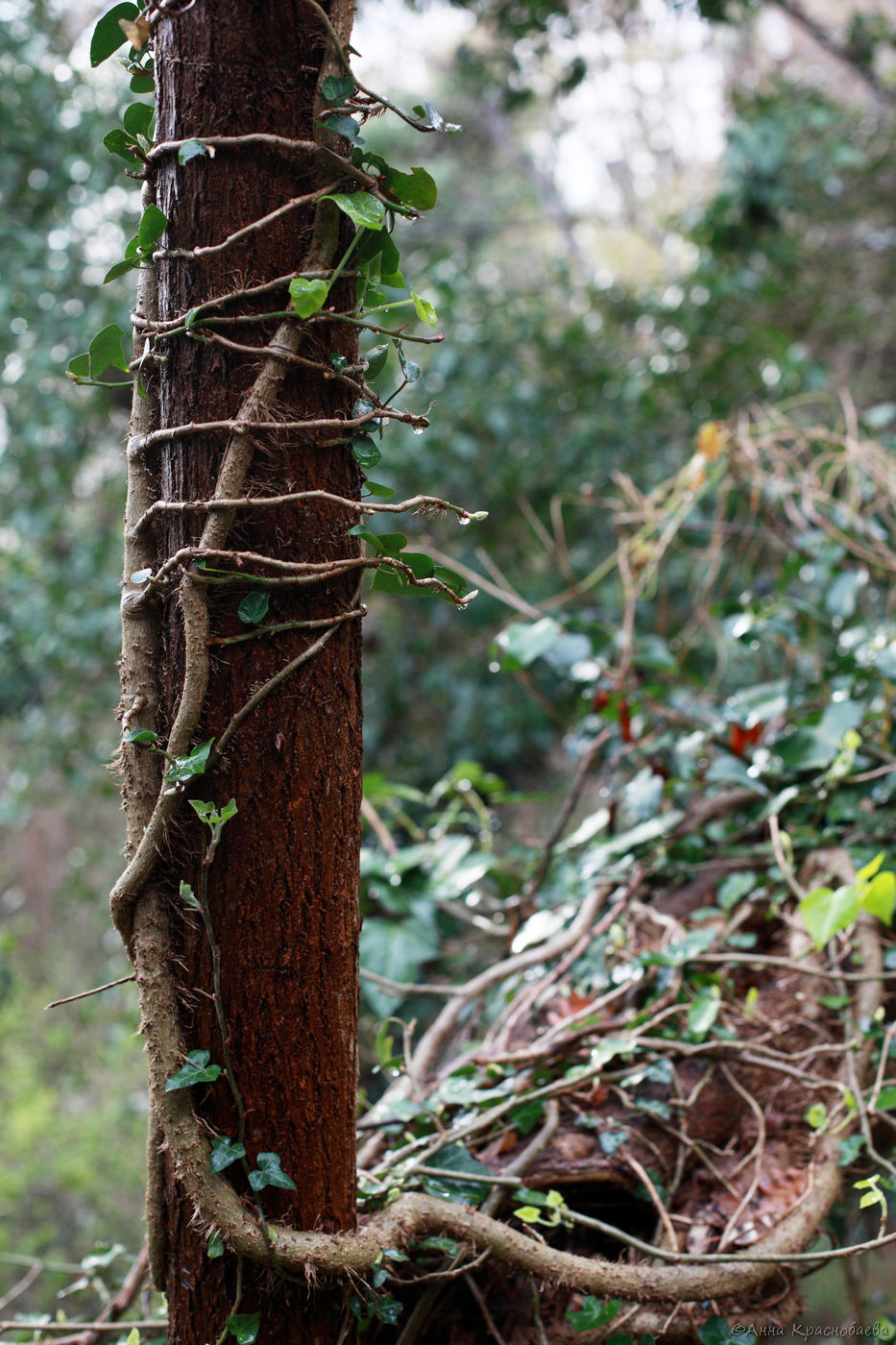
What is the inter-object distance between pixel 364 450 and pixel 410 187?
177mm

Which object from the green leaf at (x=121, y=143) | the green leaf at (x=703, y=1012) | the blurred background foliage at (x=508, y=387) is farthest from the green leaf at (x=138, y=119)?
the blurred background foliage at (x=508, y=387)

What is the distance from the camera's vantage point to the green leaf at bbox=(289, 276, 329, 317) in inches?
22.5

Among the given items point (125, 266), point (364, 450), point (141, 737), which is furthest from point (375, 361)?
point (141, 737)

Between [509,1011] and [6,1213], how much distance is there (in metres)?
4.21

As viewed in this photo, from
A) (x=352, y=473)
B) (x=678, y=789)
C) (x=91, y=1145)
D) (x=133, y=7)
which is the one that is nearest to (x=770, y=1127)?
(x=678, y=789)

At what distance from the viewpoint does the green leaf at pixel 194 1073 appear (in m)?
0.59

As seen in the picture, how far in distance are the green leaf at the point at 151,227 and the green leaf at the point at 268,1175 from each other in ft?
1.98

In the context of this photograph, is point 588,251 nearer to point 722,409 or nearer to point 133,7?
point 722,409

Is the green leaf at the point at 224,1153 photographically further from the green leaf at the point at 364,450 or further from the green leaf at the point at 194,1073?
the green leaf at the point at 364,450

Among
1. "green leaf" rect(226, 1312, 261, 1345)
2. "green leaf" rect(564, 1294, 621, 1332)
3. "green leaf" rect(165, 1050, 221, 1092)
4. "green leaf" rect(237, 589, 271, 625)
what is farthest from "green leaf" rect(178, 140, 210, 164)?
"green leaf" rect(564, 1294, 621, 1332)

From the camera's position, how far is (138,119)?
64cm

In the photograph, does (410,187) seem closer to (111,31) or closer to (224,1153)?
(111,31)

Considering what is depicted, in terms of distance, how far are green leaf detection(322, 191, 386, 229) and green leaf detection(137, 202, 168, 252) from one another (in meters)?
0.11

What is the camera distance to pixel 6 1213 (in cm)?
423
